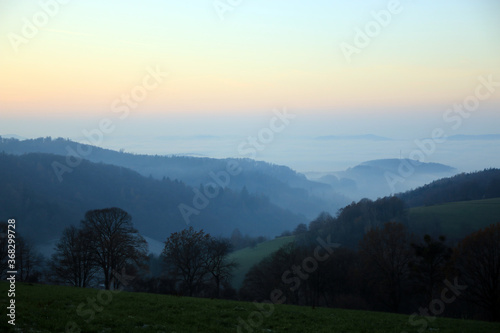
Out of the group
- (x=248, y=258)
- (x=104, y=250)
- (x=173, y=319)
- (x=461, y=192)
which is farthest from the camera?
(x=461, y=192)

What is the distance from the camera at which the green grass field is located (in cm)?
10394

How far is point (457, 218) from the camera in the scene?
111625 mm

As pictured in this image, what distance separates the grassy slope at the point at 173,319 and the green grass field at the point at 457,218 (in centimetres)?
8666

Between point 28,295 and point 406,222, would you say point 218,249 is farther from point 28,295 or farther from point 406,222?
point 406,222

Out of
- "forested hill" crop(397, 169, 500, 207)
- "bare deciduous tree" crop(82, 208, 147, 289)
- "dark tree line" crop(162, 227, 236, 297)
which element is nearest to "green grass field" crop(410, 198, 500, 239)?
"forested hill" crop(397, 169, 500, 207)

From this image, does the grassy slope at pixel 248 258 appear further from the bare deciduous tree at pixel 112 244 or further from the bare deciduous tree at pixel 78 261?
the bare deciduous tree at pixel 78 261

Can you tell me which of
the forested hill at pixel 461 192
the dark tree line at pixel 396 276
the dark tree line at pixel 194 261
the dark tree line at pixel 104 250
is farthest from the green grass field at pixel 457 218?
the dark tree line at pixel 104 250

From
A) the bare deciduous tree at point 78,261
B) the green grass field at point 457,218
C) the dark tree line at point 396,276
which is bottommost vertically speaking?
the dark tree line at point 396,276

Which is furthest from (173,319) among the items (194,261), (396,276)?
(396,276)

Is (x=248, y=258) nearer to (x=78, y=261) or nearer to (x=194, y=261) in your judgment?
(x=194, y=261)

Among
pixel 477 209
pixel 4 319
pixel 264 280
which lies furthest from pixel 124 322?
pixel 477 209

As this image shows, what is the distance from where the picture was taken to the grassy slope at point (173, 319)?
16172mm

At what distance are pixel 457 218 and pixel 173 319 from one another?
111812 mm

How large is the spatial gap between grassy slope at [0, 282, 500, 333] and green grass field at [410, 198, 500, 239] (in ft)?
284
